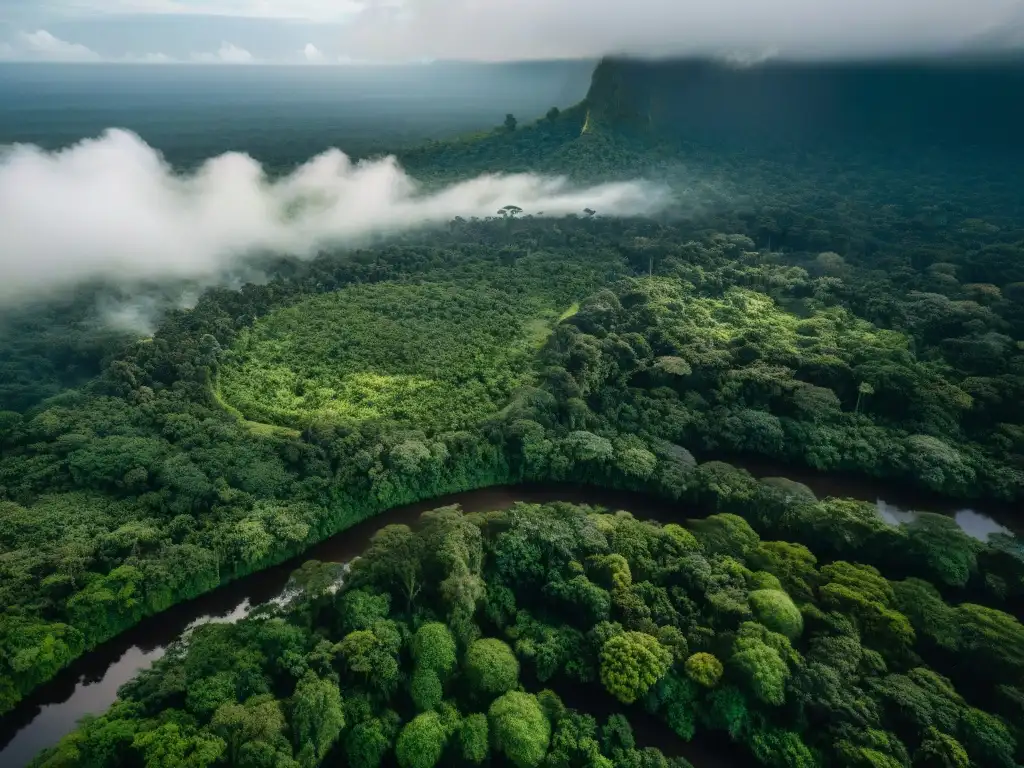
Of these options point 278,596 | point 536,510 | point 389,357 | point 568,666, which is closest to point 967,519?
point 536,510

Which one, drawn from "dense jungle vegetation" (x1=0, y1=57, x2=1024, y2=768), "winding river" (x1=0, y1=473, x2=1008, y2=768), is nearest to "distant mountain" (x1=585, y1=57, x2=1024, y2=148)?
"dense jungle vegetation" (x1=0, y1=57, x2=1024, y2=768)

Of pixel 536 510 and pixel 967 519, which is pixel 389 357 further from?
pixel 967 519

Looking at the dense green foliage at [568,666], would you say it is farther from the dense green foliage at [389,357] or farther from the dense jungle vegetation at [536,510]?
the dense green foliage at [389,357]

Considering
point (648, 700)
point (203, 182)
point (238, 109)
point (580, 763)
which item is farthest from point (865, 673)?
point (238, 109)

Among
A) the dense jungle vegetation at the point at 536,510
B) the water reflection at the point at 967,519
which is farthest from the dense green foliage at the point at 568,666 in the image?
the water reflection at the point at 967,519

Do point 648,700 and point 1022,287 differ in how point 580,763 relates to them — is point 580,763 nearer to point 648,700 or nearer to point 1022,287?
Result: point 648,700

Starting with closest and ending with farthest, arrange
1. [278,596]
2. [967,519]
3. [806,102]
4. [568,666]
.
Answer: [568,666], [278,596], [967,519], [806,102]
